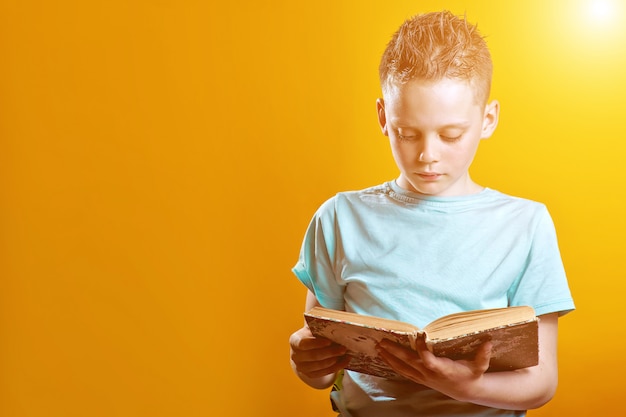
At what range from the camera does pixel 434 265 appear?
1.35 meters

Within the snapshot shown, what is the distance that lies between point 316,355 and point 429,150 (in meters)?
0.35

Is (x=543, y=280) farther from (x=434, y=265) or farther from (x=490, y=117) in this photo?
(x=490, y=117)

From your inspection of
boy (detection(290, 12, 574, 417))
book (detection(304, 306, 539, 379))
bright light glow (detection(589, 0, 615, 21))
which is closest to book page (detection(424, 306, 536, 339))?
book (detection(304, 306, 539, 379))

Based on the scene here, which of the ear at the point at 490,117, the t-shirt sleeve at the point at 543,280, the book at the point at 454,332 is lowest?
the book at the point at 454,332

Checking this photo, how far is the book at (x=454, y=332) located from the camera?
105 centimetres

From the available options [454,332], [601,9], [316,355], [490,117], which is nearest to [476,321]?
[454,332]

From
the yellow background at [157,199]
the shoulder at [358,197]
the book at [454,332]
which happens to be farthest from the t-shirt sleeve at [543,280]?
the yellow background at [157,199]

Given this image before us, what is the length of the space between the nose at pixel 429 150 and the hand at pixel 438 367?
12.3 inches

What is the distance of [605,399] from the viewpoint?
78.6 inches

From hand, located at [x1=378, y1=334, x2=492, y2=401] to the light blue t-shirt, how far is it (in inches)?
5.6

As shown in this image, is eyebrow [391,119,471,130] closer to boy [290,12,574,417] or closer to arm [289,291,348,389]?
boy [290,12,574,417]

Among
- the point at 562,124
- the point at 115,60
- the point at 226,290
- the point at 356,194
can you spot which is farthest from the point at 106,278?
the point at 562,124

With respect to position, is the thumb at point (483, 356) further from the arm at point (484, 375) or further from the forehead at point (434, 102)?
the forehead at point (434, 102)

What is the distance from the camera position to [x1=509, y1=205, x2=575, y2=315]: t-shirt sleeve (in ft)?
4.30
